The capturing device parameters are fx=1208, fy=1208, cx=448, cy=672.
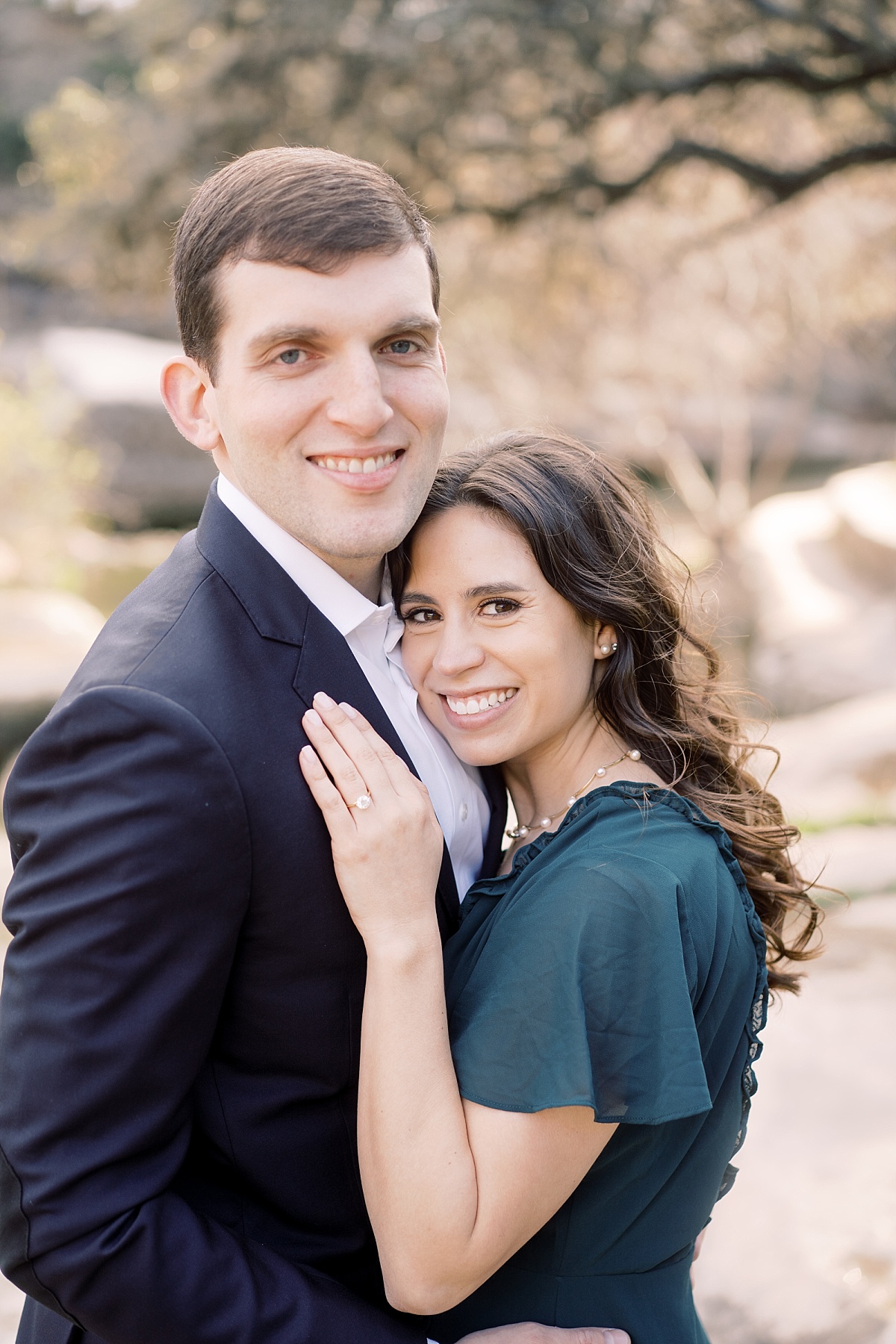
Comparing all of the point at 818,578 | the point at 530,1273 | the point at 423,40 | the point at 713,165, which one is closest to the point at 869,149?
the point at 713,165

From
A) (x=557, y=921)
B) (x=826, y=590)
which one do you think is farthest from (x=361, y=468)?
(x=826, y=590)

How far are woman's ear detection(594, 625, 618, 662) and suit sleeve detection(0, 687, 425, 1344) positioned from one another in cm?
87

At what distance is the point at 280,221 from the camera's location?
1622mm

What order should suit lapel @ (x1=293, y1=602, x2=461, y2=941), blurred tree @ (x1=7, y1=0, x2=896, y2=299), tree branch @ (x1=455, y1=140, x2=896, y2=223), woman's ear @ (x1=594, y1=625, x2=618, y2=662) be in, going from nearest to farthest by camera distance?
suit lapel @ (x1=293, y1=602, x2=461, y2=941), woman's ear @ (x1=594, y1=625, x2=618, y2=662), blurred tree @ (x1=7, y1=0, x2=896, y2=299), tree branch @ (x1=455, y1=140, x2=896, y2=223)

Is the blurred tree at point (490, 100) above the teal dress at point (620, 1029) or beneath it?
above

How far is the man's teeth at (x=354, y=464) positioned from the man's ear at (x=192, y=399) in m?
0.19

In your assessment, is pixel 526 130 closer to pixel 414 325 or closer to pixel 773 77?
pixel 773 77

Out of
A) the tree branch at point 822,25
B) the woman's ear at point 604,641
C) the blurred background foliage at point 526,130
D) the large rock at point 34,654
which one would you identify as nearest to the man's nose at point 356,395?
the woman's ear at point 604,641

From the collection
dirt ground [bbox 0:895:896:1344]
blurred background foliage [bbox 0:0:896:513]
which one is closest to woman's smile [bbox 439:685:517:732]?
dirt ground [bbox 0:895:896:1344]

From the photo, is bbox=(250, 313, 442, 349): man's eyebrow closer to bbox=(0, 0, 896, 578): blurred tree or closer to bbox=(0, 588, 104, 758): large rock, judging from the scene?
bbox=(0, 0, 896, 578): blurred tree

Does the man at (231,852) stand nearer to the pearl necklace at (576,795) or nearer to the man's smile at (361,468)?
the man's smile at (361,468)

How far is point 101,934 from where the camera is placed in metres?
1.41

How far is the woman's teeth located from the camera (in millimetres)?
2082

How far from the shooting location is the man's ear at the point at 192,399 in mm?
1799
